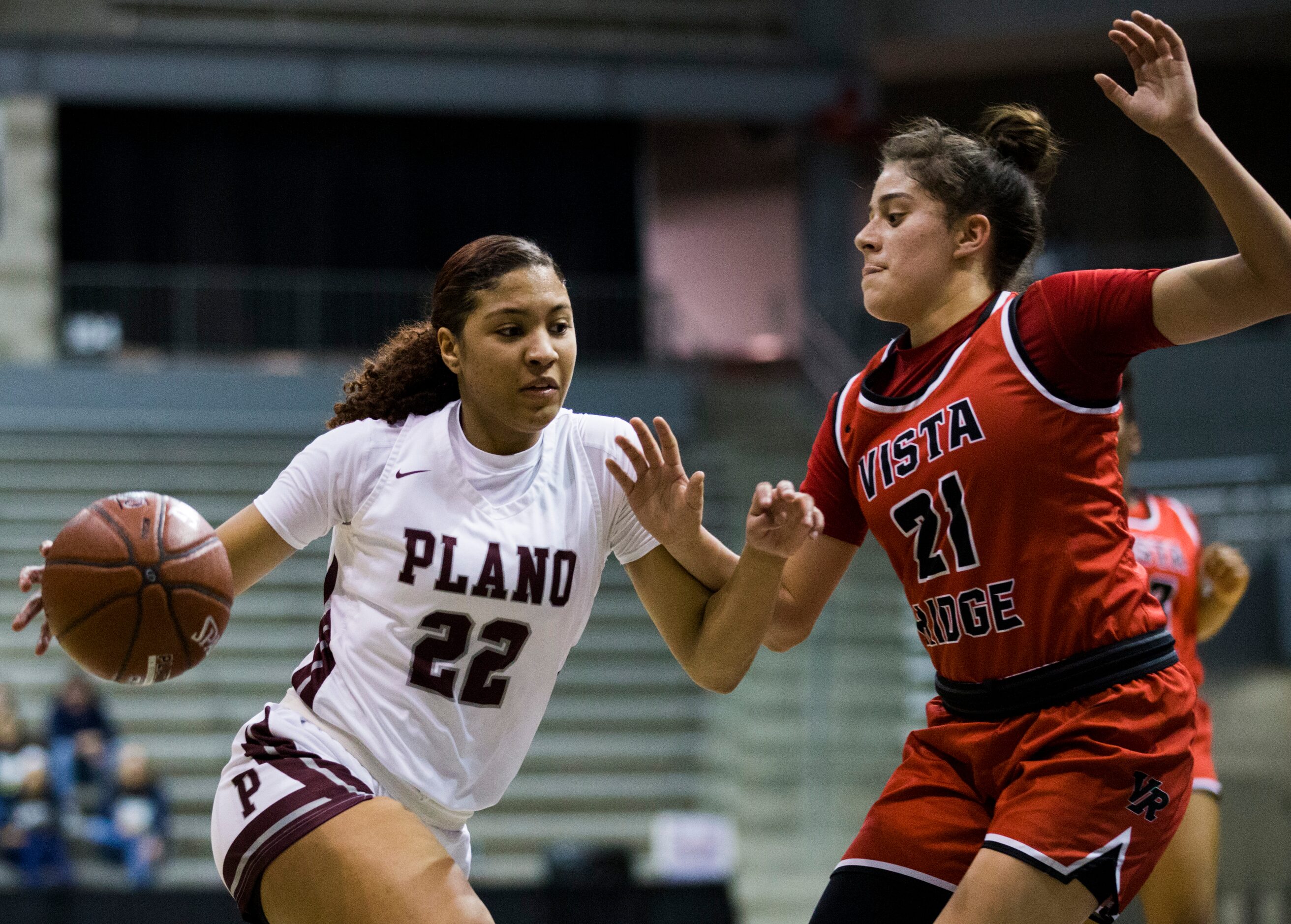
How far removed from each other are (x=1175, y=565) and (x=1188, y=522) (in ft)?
0.77

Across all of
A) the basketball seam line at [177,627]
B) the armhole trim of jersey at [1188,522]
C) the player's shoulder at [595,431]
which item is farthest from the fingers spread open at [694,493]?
the armhole trim of jersey at [1188,522]

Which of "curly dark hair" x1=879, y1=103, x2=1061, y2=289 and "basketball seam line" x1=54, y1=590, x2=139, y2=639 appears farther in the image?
"curly dark hair" x1=879, y1=103, x2=1061, y2=289

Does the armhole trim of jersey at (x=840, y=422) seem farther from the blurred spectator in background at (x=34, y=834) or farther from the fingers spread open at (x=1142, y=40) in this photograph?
the blurred spectator in background at (x=34, y=834)

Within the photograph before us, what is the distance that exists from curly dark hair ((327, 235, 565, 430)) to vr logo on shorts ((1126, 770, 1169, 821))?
57.1 inches

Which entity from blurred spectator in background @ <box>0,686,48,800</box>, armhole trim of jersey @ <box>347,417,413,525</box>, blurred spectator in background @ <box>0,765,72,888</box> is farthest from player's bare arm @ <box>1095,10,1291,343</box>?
blurred spectator in background @ <box>0,686,48,800</box>

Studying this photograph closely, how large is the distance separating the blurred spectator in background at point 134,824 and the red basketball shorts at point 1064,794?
679 cm

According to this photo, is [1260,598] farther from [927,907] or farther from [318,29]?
[318,29]

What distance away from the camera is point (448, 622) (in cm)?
267

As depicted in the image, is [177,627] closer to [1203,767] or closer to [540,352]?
[540,352]

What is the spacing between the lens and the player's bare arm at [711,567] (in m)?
2.65

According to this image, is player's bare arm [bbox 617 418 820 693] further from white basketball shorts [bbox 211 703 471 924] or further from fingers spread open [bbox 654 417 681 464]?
white basketball shorts [bbox 211 703 471 924]

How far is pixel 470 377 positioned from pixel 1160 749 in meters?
1.48

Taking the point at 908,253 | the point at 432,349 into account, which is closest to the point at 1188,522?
the point at 908,253

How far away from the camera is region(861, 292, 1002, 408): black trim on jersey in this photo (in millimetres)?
2713
